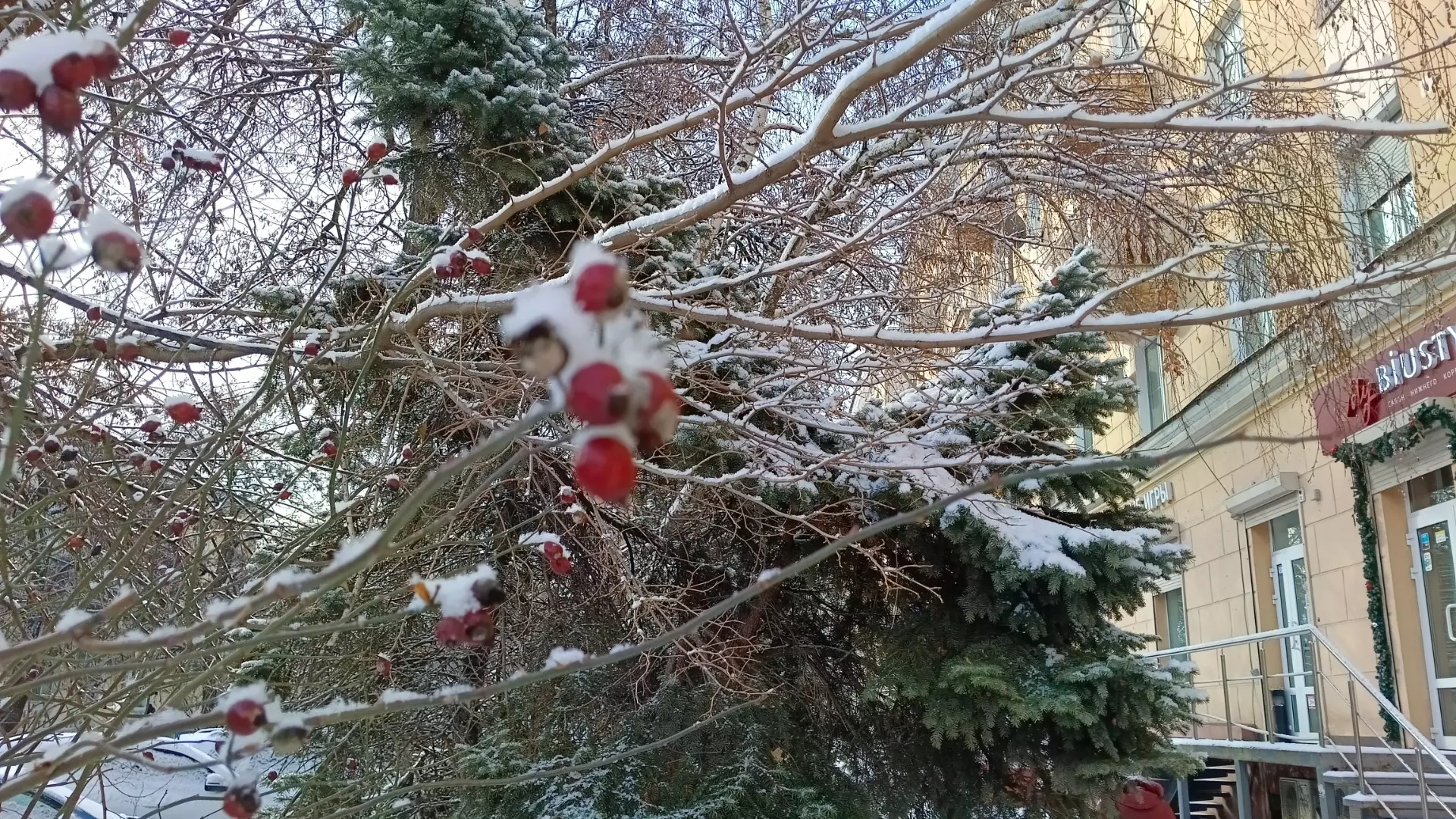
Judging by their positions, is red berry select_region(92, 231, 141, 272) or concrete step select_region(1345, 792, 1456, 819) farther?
concrete step select_region(1345, 792, 1456, 819)

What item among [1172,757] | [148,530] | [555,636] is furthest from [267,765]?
[148,530]

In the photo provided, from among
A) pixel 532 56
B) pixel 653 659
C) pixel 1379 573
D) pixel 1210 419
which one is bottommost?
pixel 653 659

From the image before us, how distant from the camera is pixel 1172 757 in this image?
190 inches

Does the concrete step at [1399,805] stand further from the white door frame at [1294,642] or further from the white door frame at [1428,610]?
the white door frame at [1294,642]

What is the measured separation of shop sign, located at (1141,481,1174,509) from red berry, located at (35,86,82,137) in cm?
1610

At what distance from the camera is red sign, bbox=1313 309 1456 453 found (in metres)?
8.27

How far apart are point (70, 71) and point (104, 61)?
2.2 inches

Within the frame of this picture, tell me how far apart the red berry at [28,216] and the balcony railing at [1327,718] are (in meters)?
5.09

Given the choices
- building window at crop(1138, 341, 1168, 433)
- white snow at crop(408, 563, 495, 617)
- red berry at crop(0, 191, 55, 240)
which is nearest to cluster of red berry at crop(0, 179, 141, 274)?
red berry at crop(0, 191, 55, 240)

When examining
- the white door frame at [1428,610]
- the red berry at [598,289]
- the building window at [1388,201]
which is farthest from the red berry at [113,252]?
the white door frame at [1428,610]

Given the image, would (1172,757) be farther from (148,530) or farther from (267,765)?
(267,765)

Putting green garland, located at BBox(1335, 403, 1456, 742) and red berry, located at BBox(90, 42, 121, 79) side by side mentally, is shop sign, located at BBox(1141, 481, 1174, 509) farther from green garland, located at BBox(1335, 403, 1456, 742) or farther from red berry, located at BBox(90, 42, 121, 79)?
red berry, located at BBox(90, 42, 121, 79)

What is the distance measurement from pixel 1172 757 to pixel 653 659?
8.69 feet

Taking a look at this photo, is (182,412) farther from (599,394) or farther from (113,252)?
(599,394)
